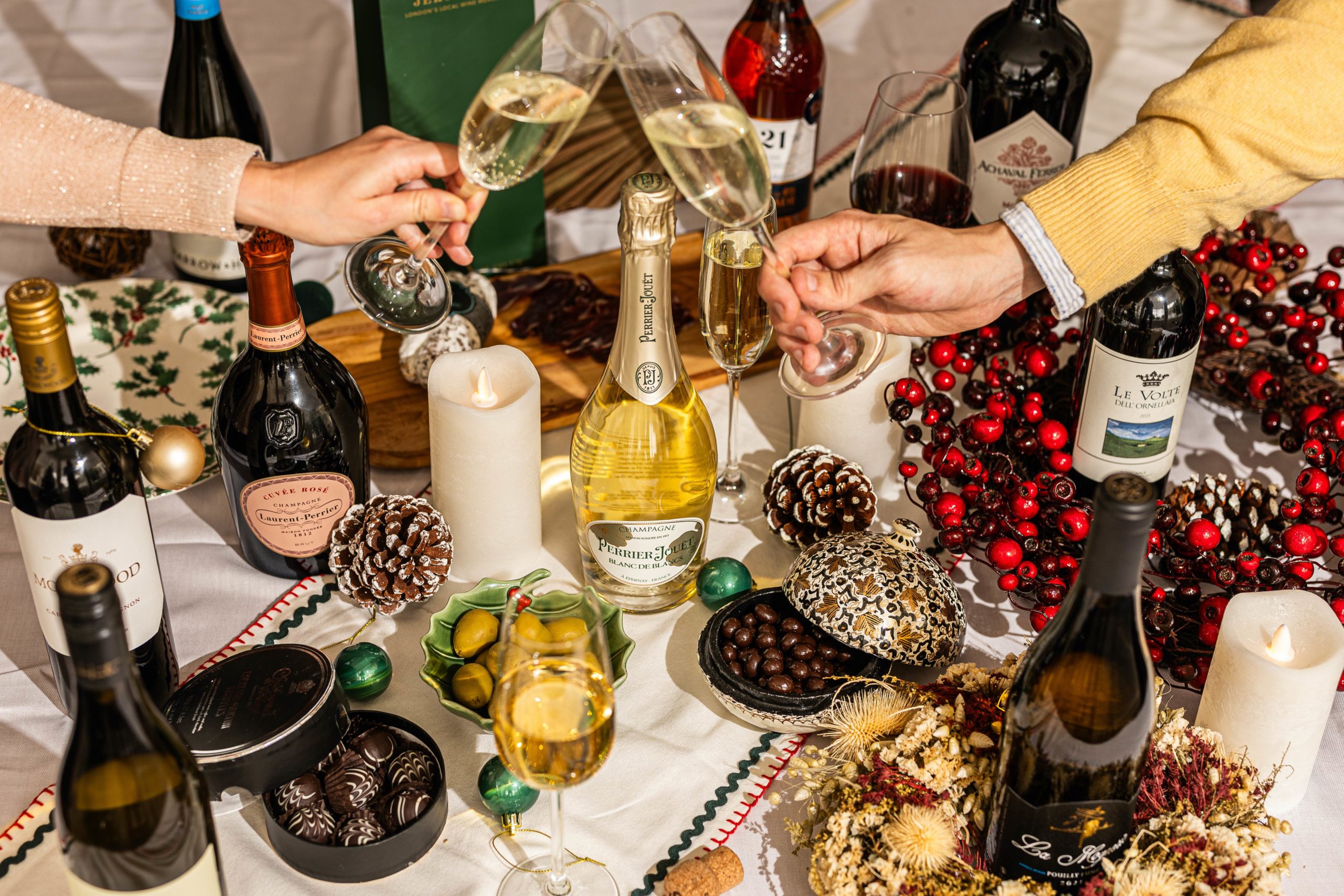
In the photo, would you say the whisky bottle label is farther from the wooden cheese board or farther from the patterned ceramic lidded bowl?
the wooden cheese board

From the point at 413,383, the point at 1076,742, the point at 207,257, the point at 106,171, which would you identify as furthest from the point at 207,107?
the point at 1076,742

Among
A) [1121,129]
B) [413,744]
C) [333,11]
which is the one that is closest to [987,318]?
[413,744]

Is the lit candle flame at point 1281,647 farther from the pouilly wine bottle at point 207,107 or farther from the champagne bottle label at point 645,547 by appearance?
the pouilly wine bottle at point 207,107

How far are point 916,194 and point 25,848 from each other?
3.10 feet

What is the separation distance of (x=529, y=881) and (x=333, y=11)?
57.3 inches

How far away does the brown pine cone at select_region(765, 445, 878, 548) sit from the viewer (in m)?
1.02

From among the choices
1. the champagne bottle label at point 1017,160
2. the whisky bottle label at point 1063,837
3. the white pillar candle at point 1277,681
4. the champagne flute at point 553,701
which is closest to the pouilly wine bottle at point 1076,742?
the whisky bottle label at point 1063,837

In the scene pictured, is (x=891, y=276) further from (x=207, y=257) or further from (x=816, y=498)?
(x=207, y=257)

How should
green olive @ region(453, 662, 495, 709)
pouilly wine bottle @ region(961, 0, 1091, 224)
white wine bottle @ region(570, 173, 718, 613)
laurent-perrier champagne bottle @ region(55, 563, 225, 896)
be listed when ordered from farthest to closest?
1. pouilly wine bottle @ region(961, 0, 1091, 224)
2. white wine bottle @ region(570, 173, 718, 613)
3. green olive @ region(453, 662, 495, 709)
4. laurent-perrier champagne bottle @ region(55, 563, 225, 896)

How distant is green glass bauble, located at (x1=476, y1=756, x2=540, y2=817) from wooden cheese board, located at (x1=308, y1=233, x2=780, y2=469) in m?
0.43

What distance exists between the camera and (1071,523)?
966mm

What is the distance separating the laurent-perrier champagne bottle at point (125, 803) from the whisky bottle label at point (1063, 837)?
0.47 meters

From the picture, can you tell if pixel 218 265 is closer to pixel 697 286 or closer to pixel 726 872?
pixel 697 286

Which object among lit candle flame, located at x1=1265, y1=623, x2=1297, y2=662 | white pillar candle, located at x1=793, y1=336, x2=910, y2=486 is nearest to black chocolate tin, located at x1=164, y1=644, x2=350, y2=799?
white pillar candle, located at x1=793, y1=336, x2=910, y2=486
